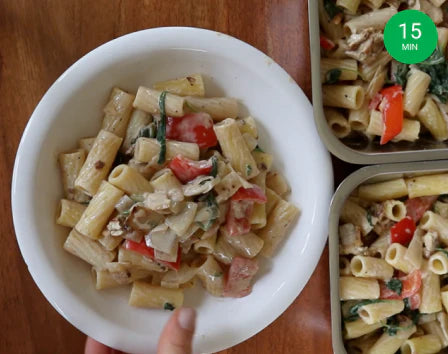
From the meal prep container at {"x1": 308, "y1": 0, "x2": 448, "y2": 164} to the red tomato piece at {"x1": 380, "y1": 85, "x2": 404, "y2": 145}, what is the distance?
36 millimetres

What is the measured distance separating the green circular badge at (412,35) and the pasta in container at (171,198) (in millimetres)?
339

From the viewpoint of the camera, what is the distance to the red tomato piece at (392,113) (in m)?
1.07

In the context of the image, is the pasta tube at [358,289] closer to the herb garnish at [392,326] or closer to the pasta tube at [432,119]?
the herb garnish at [392,326]

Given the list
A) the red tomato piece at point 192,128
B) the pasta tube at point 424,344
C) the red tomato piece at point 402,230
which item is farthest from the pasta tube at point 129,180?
the pasta tube at point 424,344

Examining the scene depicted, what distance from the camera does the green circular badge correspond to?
108 cm

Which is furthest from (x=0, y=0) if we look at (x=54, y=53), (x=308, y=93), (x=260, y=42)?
(x=308, y=93)

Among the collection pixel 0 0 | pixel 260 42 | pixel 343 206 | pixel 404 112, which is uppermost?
pixel 0 0

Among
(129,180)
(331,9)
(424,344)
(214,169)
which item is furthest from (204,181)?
(424,344)

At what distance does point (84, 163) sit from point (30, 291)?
12.6 inches

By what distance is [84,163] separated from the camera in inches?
39.8

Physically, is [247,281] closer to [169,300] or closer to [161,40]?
[169,300]

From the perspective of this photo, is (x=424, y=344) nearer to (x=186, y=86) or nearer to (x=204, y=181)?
(x=204, y=181)

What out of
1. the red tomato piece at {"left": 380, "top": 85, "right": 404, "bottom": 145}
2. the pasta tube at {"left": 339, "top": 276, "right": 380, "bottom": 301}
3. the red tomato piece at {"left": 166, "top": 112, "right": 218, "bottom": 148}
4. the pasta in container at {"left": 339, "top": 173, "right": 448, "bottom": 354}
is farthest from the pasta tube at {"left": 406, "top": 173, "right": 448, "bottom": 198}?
the red tomato piece at {"left": 166, "top": 112, "right": 218, "bottom": 148}

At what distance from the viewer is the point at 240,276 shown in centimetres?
103
